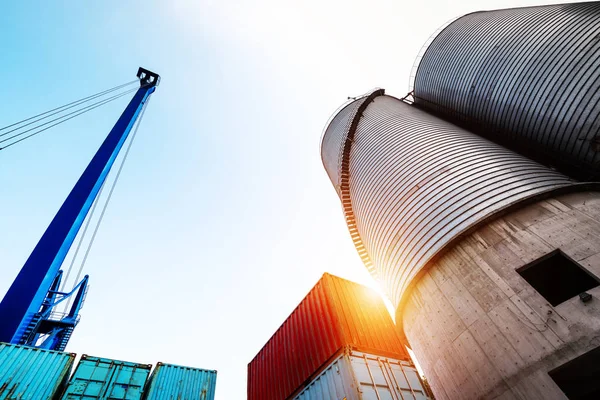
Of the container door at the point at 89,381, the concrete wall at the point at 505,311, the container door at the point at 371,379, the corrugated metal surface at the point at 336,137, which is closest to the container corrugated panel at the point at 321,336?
the container door at the point at 371,379

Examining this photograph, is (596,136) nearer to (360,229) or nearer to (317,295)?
(360,229)

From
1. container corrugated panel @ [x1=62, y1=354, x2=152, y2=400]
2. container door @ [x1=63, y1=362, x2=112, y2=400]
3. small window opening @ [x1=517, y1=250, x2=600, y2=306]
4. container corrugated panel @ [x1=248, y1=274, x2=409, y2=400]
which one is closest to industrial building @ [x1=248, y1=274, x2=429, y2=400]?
container corrugated panel @ [x1=248, y1=274, x2=409, y2=400]

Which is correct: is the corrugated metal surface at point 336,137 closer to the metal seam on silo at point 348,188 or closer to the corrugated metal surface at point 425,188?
the metal seam on silo at point 348,188

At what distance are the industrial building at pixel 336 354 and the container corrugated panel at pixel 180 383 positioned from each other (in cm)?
281

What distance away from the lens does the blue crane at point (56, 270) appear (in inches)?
422

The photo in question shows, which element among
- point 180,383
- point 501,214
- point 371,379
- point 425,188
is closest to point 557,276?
point 501,214

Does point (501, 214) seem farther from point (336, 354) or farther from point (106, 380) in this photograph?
point (106, 380)

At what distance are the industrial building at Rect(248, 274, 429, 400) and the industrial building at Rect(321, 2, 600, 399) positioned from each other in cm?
110

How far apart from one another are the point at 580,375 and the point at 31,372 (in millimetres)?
14474

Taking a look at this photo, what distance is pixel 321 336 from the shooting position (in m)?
10.6

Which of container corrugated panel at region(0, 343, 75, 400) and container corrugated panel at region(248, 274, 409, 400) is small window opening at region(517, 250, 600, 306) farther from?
container corrugated panel at region(0, 343, 75, 400)

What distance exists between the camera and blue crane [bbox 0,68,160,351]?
10.7 metres

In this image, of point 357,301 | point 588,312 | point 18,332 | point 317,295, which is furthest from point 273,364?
point 588,312

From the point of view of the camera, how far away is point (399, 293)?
10.9 meters
